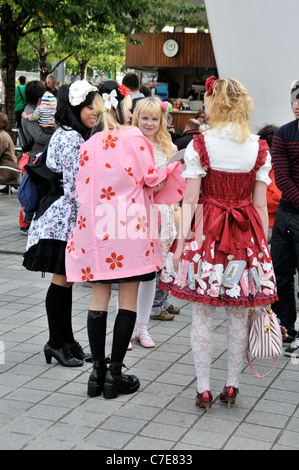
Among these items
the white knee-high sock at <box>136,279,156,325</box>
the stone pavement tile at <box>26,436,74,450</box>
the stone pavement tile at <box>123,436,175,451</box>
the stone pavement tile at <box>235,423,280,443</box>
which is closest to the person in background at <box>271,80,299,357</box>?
the white knee-high sock at <box>136,279,156,325</box>

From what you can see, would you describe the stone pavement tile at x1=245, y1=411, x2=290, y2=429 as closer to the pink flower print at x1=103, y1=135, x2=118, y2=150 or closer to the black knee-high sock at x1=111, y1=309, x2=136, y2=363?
the black knee-high sock at x1=111, y1=309, x2=136, y2=363

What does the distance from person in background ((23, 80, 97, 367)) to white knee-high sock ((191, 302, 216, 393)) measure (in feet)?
3.31

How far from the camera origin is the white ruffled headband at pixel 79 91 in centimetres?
464

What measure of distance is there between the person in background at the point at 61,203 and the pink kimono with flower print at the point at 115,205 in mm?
291

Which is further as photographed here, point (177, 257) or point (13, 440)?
point (177, 257)

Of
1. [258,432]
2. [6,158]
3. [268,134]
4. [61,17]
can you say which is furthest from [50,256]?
[61,17]

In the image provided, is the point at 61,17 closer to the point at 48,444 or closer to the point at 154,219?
the point at 154,219

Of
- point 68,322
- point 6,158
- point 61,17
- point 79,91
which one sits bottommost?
point 68,322

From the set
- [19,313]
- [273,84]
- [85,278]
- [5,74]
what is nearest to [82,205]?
[85,278]

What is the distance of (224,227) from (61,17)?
35.9 feet

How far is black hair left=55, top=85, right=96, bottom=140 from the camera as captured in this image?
186 inches

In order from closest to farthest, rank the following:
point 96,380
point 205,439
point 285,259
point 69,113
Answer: point 205,439, point 96,380, point 69,113, point 285,259

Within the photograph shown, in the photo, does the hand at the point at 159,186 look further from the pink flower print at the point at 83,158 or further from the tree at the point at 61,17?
the tree at the point at 61,17

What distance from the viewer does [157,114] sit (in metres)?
5.61
